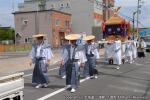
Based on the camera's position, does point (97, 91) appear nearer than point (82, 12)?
Yes

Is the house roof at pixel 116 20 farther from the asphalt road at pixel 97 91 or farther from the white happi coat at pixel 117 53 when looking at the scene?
the asphalt road at pixel 97 91

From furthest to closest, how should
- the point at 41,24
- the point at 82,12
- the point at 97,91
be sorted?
1. the point at 82,12
2. the point at 41,24
3. the point at 97,91

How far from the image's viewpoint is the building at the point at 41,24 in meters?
78.2

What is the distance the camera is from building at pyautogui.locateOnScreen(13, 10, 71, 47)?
78.2 meters

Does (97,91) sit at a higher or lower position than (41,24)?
lower

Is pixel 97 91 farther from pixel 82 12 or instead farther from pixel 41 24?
pixel 82 12

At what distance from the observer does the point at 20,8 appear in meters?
98.9

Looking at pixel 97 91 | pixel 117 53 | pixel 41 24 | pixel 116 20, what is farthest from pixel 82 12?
pixel 97 91

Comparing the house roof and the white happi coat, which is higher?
the house roof

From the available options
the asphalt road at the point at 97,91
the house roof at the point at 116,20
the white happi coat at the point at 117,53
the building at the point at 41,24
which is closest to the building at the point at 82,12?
the building at the point at 41,24

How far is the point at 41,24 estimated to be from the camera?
78.9 m

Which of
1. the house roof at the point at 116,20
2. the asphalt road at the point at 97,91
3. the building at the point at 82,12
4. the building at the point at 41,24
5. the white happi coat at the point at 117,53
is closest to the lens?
the asphalt road at the point at 97,91

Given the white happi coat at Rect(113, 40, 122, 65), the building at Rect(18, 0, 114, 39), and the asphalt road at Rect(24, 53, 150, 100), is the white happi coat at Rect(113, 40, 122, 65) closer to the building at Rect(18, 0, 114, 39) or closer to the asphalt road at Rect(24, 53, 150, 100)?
the asphalt road at Rect(24, 53, 150, 100)

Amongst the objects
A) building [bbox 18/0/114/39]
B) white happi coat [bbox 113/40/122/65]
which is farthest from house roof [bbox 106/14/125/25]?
building [bbox 18/0/114/39]
